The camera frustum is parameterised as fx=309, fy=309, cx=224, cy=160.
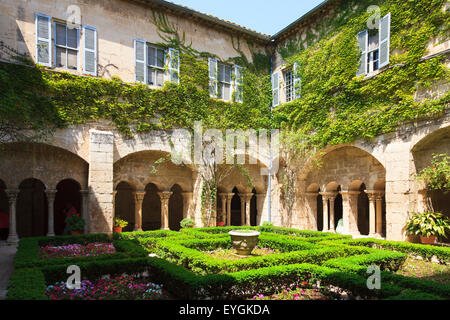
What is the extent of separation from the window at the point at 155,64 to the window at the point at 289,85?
4699mm

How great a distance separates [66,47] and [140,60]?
224cm

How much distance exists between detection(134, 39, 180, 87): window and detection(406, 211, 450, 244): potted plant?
8.62 metres

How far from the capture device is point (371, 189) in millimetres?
10352

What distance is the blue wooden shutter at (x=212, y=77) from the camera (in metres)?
11.9

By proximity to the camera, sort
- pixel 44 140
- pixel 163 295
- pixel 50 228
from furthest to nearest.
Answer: pixel 50 228, pixel 44 140, pixel 163 295

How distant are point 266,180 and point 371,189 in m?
4.54

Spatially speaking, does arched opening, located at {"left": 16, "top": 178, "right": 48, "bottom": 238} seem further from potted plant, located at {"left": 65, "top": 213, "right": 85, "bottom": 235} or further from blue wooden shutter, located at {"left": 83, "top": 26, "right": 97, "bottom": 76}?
blue wooden shutter, located at {"left": 83, "top": 26, "right": 97, "bottom": 76}

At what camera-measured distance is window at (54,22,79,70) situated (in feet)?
30.3

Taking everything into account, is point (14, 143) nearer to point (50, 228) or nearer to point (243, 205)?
point (50, 228)

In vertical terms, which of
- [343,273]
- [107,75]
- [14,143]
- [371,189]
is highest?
[107,75]

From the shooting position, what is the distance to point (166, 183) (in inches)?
460

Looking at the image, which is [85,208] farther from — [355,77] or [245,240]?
[355,77]

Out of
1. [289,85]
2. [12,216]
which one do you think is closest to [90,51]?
[12,216]
